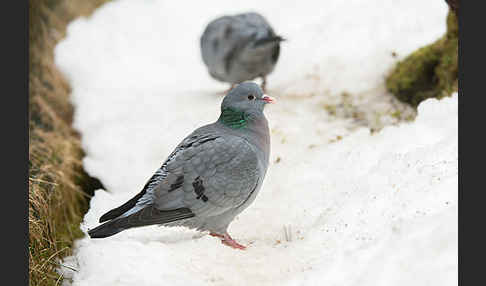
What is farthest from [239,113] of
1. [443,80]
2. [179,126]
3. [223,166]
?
[443,80]

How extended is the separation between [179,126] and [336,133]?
1554mm

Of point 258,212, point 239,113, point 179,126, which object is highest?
point 239,113

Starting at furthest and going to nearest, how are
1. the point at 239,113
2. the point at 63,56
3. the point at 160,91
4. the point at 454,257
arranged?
1. the point at 63,56
2. the point at 160,91
3. the point at 239,113
4. the point at 454,257

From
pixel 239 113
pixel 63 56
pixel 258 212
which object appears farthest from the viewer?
pixel 63 56

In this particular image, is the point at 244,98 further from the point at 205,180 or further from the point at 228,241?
the point at 228,241

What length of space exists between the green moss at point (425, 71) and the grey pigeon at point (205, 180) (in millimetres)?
3170

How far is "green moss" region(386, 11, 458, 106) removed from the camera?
607 centimetres

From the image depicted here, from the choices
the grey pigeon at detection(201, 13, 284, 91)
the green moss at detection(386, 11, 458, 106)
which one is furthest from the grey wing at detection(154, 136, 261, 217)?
the grey pigeon at detection(201, 13, 284, 91)

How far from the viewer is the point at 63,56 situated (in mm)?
8516

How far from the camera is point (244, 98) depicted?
3.67m

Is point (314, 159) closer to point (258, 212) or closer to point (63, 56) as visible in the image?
point (258, 212)

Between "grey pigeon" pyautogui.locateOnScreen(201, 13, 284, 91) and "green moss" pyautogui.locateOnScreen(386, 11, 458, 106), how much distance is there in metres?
1.45

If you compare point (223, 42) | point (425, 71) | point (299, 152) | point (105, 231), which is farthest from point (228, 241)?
point (425, 71)

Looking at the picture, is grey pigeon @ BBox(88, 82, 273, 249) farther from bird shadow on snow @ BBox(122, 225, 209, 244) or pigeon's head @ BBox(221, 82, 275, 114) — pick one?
bird shadow on snow @ BBox(122, 225, 209, 244)
